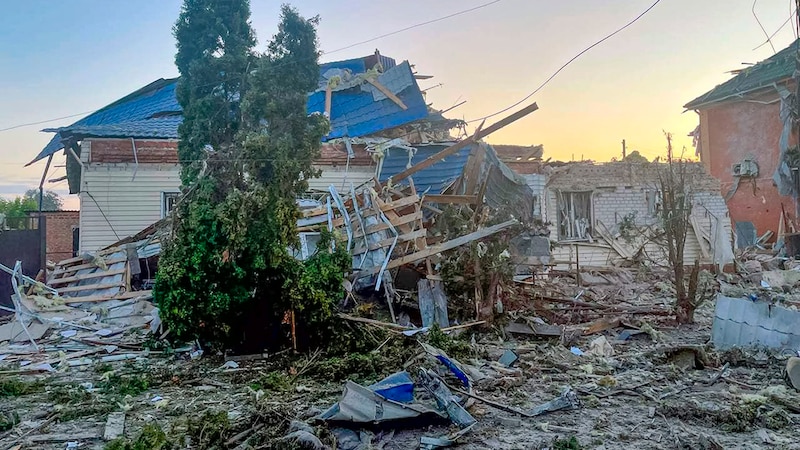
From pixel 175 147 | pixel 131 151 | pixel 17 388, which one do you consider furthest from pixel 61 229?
pixel 17 388

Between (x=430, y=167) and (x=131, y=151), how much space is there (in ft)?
25.1

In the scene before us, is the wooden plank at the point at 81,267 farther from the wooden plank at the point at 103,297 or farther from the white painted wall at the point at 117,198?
the white painted wall at the point at 117,198

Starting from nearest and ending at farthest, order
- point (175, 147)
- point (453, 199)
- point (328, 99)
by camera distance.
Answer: point (453, 199)
point (175, 147)
point (328, 99)

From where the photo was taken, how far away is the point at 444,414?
463 cm

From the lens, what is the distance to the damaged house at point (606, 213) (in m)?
17.0

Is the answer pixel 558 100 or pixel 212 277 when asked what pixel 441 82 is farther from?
pixel 212 277

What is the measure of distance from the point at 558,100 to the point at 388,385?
35.4ft

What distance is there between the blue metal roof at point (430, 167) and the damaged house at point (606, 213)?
481 cm

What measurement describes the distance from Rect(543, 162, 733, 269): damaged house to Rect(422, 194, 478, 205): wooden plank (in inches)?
303

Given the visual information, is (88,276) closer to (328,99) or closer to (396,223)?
(396,223)

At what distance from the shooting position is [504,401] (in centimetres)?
525

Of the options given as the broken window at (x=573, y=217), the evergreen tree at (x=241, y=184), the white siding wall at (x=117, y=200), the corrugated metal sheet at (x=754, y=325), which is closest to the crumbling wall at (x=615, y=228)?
the broken window at (x=573, y=217)

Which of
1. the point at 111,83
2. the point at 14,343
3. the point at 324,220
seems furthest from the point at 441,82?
the point at 14,343

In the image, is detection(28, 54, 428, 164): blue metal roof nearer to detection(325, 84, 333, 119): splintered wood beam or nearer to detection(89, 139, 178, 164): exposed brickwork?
detection(325, 84, 333, 119): splintered wood beam
